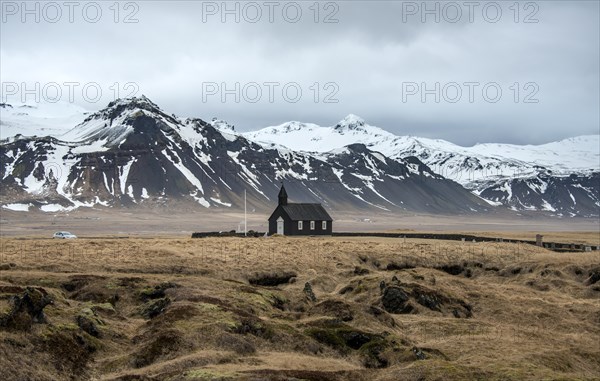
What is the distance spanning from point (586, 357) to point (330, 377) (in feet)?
54.3

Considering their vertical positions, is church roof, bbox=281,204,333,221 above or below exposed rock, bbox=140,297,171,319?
above

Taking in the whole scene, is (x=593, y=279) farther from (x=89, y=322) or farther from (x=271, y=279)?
(x=89, y=322)

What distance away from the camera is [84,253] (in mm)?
59781

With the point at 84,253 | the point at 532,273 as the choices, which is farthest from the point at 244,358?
the point at 532,273

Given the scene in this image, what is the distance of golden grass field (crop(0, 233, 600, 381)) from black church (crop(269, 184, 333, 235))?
119 ft

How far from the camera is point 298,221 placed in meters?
108

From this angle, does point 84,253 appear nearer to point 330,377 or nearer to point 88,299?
point 88,299

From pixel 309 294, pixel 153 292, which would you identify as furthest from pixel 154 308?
pixel 309 294

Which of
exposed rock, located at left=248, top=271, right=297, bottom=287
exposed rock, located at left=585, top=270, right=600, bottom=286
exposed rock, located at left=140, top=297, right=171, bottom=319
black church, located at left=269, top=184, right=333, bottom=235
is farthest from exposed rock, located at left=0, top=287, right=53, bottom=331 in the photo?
black church, located at left=269, top=184, right=333, bottom=235

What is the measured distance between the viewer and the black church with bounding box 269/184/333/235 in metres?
108

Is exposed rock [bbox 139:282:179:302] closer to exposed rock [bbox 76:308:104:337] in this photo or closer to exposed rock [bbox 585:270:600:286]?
exposed rock [bbox 76:308:104:337]

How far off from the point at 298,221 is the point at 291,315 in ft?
232

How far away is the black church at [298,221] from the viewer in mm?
107500

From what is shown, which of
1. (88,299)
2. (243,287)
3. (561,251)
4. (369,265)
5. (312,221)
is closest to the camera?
(88,299)
